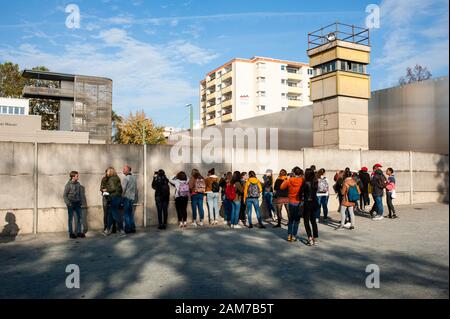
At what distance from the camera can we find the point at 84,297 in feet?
16.7

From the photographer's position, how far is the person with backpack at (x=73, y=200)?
9906 mm

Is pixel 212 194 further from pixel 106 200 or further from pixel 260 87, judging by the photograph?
pixel 260 87

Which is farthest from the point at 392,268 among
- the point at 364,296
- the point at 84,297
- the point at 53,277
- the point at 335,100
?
the point at 335,100

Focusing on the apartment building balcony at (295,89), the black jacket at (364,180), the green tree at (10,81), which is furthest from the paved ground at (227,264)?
the apartment building balcony at (295,89)

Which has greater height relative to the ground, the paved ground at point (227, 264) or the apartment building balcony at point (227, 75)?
A: the apartment building balcony at point (227, 75)

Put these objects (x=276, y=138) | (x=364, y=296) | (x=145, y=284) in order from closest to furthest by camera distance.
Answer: (x=364, y=296)
(x=145, y=284)
(x=276, y=138)

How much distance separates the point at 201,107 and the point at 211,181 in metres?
75.7

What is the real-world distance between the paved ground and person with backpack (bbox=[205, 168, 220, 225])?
1.40m

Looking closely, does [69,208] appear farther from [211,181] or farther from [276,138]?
[276,138]

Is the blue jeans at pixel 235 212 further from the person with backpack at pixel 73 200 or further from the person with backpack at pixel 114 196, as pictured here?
the person with backpack at pixel 73 200

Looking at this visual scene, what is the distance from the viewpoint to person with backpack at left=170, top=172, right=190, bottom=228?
1145 cm

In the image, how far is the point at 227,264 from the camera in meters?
6.95

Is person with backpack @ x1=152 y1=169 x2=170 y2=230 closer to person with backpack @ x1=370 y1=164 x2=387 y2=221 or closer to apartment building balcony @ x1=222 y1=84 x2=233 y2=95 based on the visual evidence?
person with backpack @ x1=370 y1=164 x2=387 y2=221

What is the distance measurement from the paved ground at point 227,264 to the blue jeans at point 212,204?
1.37m
